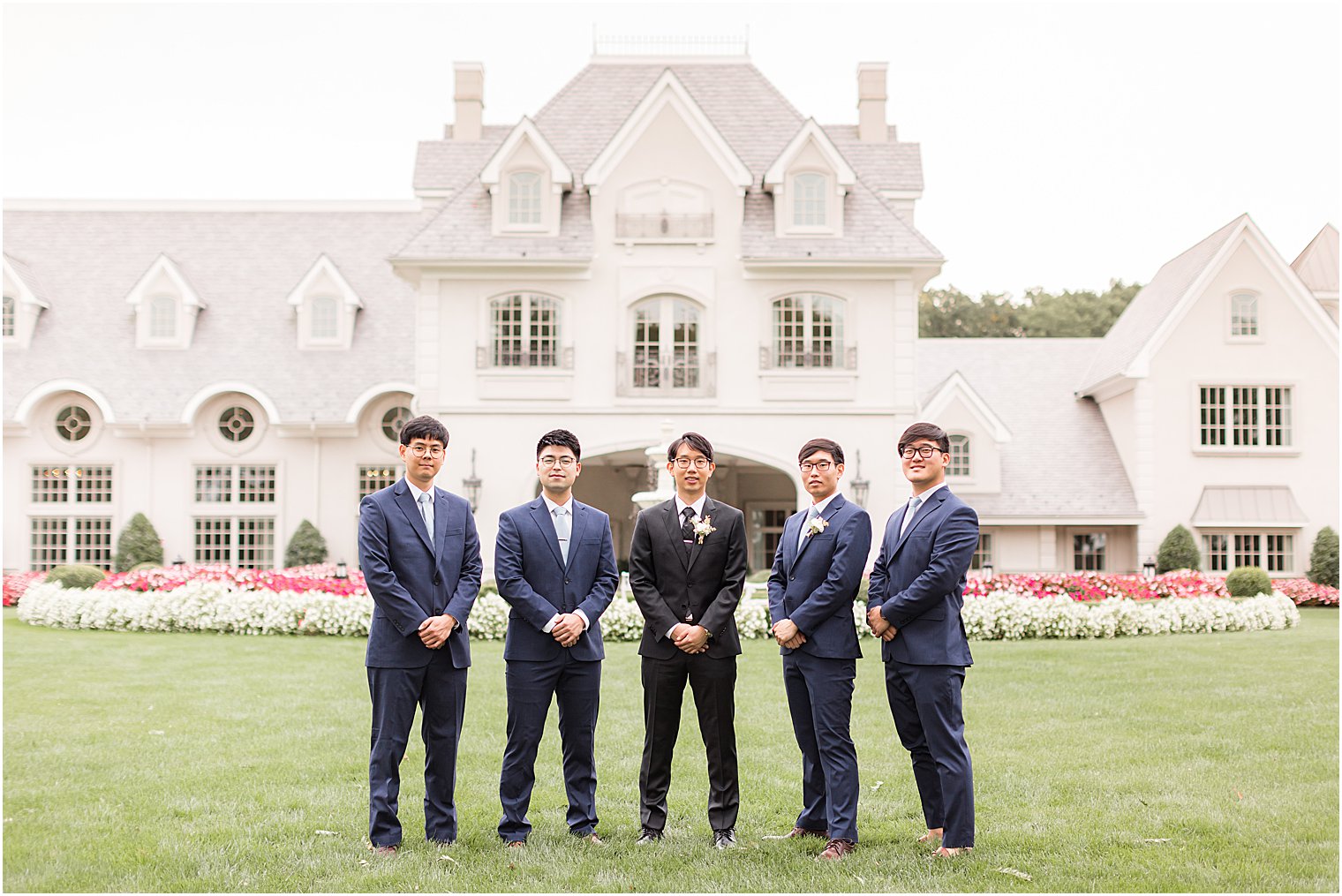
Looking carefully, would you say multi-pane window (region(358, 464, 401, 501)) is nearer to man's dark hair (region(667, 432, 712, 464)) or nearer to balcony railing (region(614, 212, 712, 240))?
balcony railing (region(614, 212, 712, 240))

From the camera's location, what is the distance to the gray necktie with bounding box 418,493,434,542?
6105mm

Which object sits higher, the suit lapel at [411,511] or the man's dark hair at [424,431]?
the man's dark hair at [424,431]

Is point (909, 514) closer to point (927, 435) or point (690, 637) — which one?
point (927, 435)

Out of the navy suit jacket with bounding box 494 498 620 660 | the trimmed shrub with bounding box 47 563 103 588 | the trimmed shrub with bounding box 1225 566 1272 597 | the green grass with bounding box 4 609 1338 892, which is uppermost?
the navy suit jacket with bounding box 494 498 620 660

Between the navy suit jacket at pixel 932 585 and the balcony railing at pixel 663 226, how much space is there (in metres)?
14.8

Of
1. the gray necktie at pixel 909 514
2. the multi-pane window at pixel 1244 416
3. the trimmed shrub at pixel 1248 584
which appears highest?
the multi-pane window at pixel 1244 416

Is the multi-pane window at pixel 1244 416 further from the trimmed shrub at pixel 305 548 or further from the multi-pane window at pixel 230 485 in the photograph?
the multi-pane window at pixel 230 485

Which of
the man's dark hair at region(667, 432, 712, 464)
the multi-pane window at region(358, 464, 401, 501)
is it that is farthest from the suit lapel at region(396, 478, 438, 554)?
the multi-pane window at region(358, 464, 401, 501)

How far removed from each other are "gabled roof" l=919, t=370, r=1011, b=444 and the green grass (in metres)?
11.4

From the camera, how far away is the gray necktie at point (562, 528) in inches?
247

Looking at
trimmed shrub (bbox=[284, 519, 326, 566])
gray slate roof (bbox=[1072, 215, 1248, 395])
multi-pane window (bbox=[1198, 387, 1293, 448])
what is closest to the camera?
trimmed shrub (bbox=[284, 519, 326, 566])

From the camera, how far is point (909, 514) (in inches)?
239

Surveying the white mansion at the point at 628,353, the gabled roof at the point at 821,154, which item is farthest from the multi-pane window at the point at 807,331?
the gabled roof at the point at 821,154

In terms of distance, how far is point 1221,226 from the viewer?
24203mm
